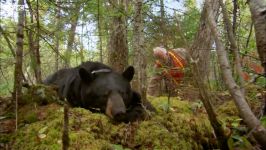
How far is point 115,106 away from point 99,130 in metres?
1.07

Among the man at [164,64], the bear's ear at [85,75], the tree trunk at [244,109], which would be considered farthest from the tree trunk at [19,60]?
the man at [164,64]

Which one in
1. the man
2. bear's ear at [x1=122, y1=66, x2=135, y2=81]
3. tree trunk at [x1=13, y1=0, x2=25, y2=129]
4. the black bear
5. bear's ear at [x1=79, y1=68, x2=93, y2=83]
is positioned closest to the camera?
tree trunk at [x1=13, y1=0, x2=25, y2=129]

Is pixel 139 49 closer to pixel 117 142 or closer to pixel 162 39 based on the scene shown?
pixel 162 39

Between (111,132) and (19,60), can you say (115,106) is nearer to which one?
(111,132)

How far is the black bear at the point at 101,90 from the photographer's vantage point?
4995mm

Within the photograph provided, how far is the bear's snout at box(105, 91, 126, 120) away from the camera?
4.46m

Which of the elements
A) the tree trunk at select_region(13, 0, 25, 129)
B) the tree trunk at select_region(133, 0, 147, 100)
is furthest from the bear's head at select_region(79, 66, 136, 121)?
the tree trunk at select_region(13, 0, 25, 129)

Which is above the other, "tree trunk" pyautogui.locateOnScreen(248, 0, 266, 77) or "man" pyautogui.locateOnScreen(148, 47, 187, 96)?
"tree trunk" pyautogui.locateOnScreen(248, 0, 266, 77)

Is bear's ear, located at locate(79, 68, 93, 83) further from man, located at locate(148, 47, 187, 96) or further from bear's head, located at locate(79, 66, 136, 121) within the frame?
man, located at locate(148, 47, 187, 96)

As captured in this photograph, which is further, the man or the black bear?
the man

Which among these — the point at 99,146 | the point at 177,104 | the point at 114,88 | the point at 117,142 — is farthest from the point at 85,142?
the point at 177,104

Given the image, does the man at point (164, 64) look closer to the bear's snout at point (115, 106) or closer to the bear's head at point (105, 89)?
the bear's head at point (105, 89)

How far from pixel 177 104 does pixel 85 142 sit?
2.41 m

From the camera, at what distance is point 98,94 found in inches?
211
